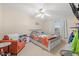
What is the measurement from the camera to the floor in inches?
75.0

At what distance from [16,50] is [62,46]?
466 millimetres

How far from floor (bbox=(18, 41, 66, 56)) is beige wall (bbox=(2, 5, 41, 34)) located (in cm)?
16

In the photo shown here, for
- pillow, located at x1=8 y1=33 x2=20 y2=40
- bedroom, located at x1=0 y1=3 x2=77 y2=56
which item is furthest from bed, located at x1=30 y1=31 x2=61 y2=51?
pillow, located at x1=8 y1=33 x2=20 y2=40

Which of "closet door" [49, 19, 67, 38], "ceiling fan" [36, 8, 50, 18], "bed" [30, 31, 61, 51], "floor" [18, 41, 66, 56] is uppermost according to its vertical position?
"ceiling fan" [36, 8, 50, 18]

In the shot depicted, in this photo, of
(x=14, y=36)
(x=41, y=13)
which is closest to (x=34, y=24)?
(x=41, y=13)

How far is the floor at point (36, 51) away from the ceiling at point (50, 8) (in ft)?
0.95

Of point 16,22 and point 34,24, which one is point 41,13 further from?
point 16,22

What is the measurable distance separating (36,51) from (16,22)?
358 mm

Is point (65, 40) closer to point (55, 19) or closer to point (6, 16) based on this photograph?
point (55, 19)

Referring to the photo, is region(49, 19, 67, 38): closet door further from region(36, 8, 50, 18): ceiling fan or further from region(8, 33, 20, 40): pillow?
region(8, 33, 20, 40): pillow

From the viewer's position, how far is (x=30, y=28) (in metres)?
1.93

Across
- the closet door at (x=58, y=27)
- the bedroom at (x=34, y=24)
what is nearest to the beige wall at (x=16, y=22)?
the bedroom at (x=34, y=24)

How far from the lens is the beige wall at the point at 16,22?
192 centimetres

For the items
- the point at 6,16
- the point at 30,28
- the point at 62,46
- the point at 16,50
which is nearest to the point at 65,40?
the point at 62,46
